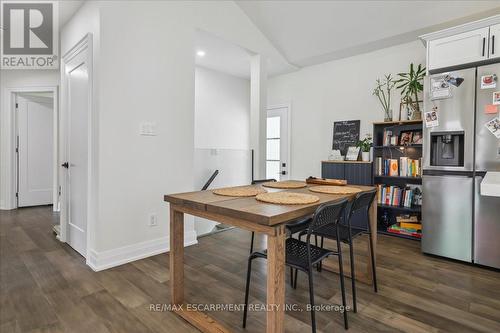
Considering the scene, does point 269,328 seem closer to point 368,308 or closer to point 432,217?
point 368,308

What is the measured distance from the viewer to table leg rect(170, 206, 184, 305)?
6.29 feet

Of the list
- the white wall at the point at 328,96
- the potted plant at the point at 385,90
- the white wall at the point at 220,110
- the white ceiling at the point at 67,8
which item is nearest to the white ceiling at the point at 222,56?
the white wall at the point at 220,110

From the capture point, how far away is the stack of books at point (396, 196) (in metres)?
3.46

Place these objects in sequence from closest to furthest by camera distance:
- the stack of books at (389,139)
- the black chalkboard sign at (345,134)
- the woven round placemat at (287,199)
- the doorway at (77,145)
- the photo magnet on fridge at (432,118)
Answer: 1. the woven round placemat at (287,199)
2. the doorway at (77,145)
3. the photo magnet on fridge at (432,118)
4. the stack of books at (389,139)
5. the black chalkboard sign at (345,134)

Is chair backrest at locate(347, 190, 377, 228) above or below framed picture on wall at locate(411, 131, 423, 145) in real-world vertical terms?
below

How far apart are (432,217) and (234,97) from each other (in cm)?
381

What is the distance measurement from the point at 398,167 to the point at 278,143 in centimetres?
216

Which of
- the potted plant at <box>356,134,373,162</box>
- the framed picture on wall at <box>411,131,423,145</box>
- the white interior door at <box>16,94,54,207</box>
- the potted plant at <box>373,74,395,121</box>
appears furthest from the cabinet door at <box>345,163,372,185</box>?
the white interior door at <box>16,94,54,207</box>

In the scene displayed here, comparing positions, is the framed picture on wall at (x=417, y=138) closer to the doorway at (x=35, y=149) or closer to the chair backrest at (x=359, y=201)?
the chair backrest at (x=359, y=201)

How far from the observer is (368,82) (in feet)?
13.3

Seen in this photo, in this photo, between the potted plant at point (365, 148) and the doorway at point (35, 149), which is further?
the doorway at point (35, 149)

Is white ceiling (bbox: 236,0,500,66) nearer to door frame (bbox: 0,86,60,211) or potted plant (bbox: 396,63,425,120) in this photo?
potted plant (bbox: 396,63,425,120)

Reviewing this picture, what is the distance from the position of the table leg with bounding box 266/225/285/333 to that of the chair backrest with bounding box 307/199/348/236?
0.20m

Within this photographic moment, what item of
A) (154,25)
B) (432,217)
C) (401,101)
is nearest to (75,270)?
(154,25)
